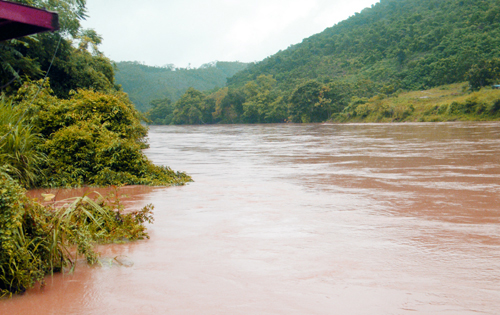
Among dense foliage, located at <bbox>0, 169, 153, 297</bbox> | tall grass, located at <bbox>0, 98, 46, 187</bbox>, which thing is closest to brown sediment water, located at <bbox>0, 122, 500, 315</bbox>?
dense foliage, located at <bbox>0, 169, 153, 297</bbox>

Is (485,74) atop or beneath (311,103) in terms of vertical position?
atop

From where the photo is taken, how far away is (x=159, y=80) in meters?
153

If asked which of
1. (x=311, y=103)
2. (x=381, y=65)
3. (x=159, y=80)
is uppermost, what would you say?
(x=159, y=80)

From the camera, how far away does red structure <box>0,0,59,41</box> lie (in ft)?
10.2

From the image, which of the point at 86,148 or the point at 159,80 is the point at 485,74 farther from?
the point at 159,80

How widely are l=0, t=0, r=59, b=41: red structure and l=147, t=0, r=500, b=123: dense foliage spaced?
49.9 m

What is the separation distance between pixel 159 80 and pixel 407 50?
328 feet

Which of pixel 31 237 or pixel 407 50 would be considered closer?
pixel 31 237

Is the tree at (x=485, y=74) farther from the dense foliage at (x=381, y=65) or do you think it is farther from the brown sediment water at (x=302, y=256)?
the brown sediment water at (x=302, y=256)

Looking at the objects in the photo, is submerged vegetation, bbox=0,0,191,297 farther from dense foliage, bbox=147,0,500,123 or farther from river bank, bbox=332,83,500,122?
dense foliage, bbox=147,0,500,123

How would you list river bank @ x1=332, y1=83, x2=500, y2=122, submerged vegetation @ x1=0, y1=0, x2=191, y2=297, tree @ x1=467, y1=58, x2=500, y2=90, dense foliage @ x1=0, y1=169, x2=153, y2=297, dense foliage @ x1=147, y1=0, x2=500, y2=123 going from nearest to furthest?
1. dense foliage @ x1=0, y1=169, x2=153, y2=297
2. submerged vegetation @ x1=0, y1=0, x2=191, y2=297
3. river bank @ x1=332, y1=83, x2=500, y2=122
4. tree @ x1=467, y1=58, x2=500, y2=90
5. dense foliage @ x1=147, y1=0, x2=500, y2=123

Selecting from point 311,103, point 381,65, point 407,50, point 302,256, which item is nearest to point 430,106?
point 311,103

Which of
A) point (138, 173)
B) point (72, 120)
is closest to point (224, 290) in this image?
point (138, 173)

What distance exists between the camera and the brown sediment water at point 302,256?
132 inches
